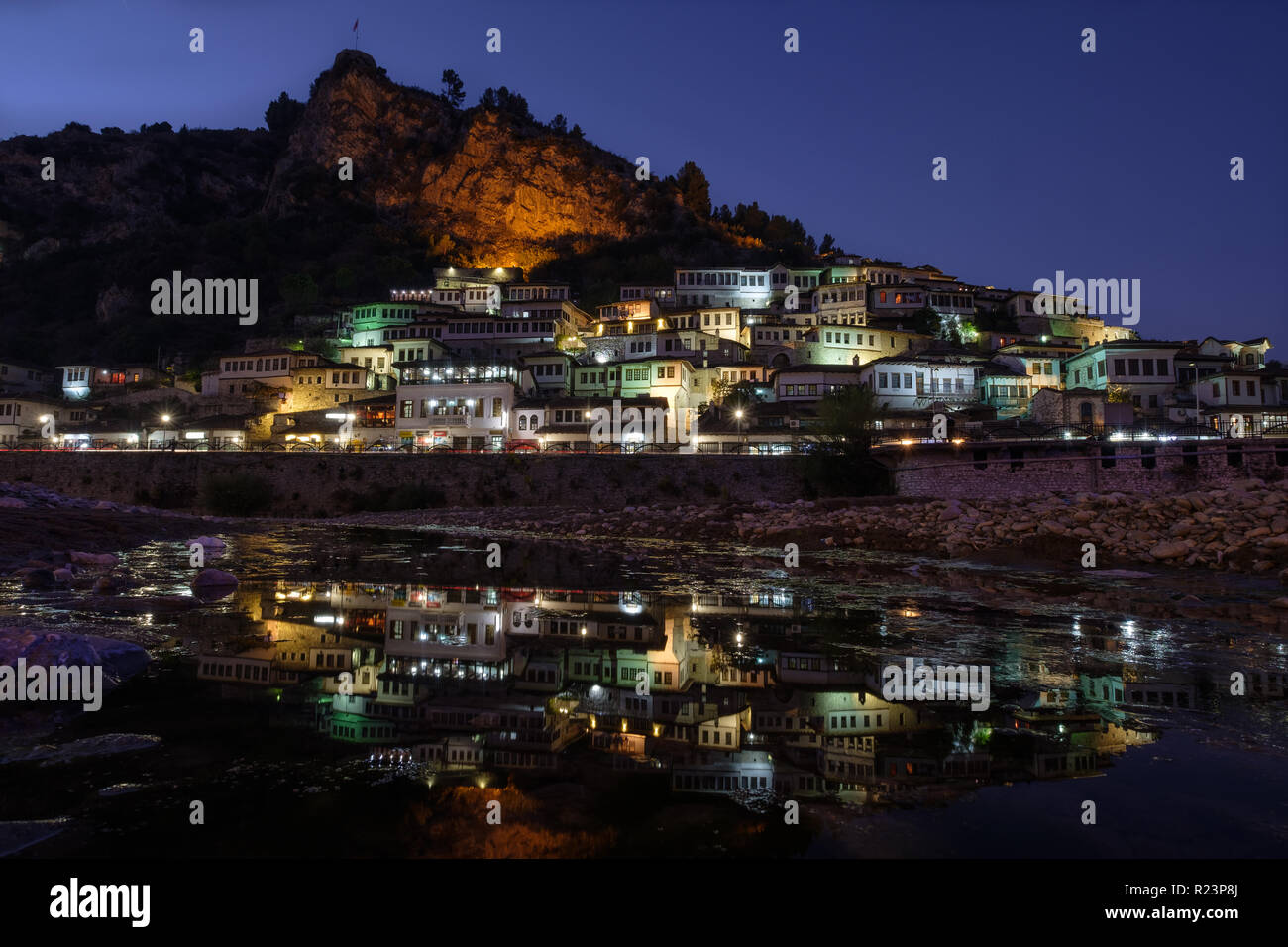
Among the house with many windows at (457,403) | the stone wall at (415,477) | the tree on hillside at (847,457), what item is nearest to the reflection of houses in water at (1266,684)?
the tree on hillside at (847,457)

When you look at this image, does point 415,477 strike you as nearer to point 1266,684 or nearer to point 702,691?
point 702,691

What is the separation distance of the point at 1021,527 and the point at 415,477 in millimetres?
38109

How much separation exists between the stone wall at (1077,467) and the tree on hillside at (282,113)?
178224 mm

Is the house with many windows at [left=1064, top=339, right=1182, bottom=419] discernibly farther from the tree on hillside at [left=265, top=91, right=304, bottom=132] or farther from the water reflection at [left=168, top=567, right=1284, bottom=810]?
the tree on hillside at [left=265, top=91, right=304, bottom=132]

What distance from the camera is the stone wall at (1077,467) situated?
88.6ft

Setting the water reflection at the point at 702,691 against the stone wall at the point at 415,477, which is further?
the stone wall at the point at 415,477

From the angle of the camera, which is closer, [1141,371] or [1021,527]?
[1021,527]

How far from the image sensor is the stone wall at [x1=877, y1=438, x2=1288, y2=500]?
2700cm

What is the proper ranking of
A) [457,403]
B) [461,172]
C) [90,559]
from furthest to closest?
1. [461,172]
2. [457,403]
3. [90,559]

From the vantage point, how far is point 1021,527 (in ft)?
78.0

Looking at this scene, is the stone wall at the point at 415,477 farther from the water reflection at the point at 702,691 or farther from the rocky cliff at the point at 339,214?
the rocky cliff at the point at 339,214

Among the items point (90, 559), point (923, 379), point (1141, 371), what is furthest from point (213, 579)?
point (1141, 371)

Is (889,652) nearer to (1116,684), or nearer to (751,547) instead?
(1116,684)
